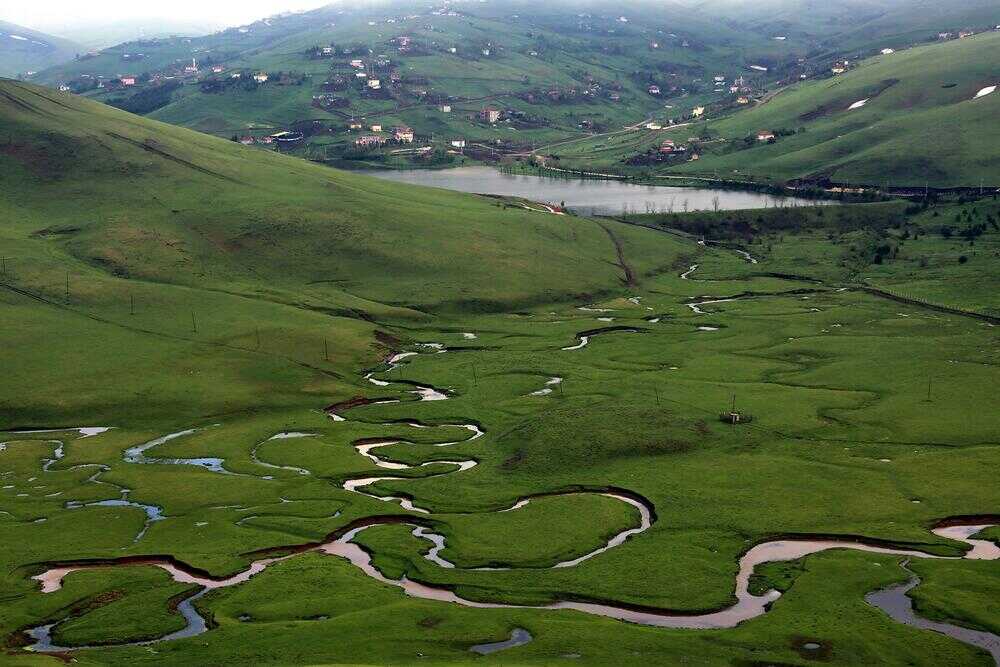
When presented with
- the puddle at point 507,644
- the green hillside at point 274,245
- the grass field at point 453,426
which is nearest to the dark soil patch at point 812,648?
the grass field at point 453,426

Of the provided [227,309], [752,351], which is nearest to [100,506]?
[227,309]

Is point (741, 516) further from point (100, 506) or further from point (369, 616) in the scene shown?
point (100, 506)

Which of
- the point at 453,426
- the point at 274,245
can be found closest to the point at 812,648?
the point at 453,426

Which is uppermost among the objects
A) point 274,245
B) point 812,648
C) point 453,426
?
point 274,245

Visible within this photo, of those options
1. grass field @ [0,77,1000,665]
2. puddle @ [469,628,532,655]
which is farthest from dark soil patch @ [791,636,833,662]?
puddle @ [469,628,532,655]

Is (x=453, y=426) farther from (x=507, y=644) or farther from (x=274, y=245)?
(x=274, y=245)

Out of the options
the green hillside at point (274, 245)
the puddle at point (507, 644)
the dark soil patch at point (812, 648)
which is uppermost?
the green hillside at point (274, 245)

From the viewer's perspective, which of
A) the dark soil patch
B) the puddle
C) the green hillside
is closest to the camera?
the dark soil patch

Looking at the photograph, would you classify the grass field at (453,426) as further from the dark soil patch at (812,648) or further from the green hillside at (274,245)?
the green hillside at (274,245)

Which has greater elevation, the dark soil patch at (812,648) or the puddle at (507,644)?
the dark soil patch at (812,648)

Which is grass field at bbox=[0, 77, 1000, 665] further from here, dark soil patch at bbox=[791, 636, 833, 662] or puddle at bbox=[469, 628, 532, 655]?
puddle at bbox=[469, 628, 532, 655]
